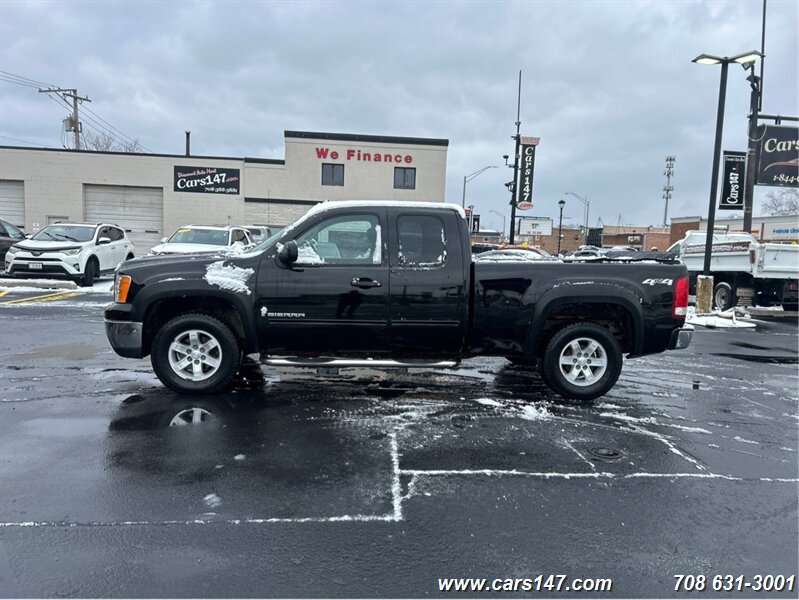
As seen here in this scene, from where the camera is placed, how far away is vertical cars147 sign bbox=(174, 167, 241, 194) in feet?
95.5

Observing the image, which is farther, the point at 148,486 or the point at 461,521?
the point at 148,486

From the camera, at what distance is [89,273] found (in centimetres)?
1534

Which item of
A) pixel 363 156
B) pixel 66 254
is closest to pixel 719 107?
pixel 66 254

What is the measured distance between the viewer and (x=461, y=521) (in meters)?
3.25

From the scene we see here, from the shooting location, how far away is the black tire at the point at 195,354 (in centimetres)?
536

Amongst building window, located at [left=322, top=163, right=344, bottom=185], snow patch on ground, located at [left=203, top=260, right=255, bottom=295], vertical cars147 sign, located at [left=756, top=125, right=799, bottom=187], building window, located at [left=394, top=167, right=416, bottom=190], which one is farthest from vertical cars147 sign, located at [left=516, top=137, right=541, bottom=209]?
snow patch on ground, located at [left=203, top=260, right=255, bottom=295]

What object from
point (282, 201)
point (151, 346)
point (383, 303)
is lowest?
point (151, 346)

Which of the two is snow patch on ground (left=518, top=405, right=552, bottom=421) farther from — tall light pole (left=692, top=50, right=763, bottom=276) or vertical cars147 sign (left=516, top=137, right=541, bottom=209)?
vertical cars147 sign (left=516, top=137, right=541, bottom=209)

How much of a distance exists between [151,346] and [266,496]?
8.65 ft

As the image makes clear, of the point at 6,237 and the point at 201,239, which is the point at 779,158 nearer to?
the point at 201,239

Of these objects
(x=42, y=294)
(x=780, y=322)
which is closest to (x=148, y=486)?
(x=42, y=294)

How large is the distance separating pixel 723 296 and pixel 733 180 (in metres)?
4.56

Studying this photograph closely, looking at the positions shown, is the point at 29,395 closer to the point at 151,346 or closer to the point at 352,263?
the point at 151,346

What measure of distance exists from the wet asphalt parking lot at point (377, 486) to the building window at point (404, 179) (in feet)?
85.5
